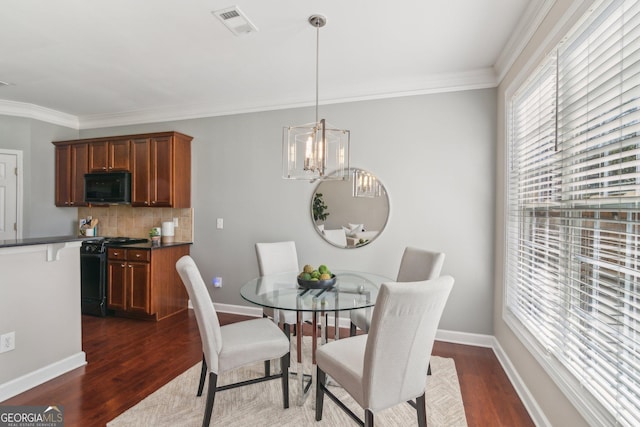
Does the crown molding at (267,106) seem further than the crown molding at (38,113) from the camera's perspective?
No

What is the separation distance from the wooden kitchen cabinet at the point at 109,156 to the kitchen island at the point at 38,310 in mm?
1754

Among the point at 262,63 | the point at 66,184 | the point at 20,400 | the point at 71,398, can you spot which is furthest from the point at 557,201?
the point at 66,184

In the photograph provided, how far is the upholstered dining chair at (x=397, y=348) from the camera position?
4.80 feet

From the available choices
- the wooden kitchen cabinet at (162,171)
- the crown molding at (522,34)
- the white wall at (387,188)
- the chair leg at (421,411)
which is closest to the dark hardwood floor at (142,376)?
the chair leg at (421,411)

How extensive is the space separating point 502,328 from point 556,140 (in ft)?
5.70

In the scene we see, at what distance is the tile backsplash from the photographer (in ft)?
13.8

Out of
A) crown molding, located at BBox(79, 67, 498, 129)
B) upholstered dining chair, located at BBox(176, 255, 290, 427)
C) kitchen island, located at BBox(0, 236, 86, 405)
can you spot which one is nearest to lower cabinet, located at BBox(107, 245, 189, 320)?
kitchen island, located at BBox(0, 236, 86, 405)

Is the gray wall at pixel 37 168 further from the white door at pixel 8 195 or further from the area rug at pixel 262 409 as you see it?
the area rug at pixel 262 409

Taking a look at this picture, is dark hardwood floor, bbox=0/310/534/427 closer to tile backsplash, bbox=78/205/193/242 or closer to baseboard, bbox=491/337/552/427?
baseboard, bbox=491/337/552/427

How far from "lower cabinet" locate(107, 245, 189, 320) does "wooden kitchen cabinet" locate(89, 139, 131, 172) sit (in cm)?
108

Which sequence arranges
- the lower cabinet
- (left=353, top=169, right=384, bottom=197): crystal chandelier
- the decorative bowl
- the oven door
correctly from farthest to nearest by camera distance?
the oven door, the lower cabinet, (left=353, top=169, right=384, bottom=197): crystal chandelier, the decorative bowl

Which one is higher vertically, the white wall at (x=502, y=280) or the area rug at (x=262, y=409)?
the white wall at (x=502, y=280)

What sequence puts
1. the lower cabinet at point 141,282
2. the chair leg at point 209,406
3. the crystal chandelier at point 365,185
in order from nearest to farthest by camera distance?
the chair leg at point 209,406 → the crystal chandelier at point 365,185 → the lower cabinet at point 141,282

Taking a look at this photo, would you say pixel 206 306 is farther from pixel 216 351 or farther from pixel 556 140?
pixel 556 140
